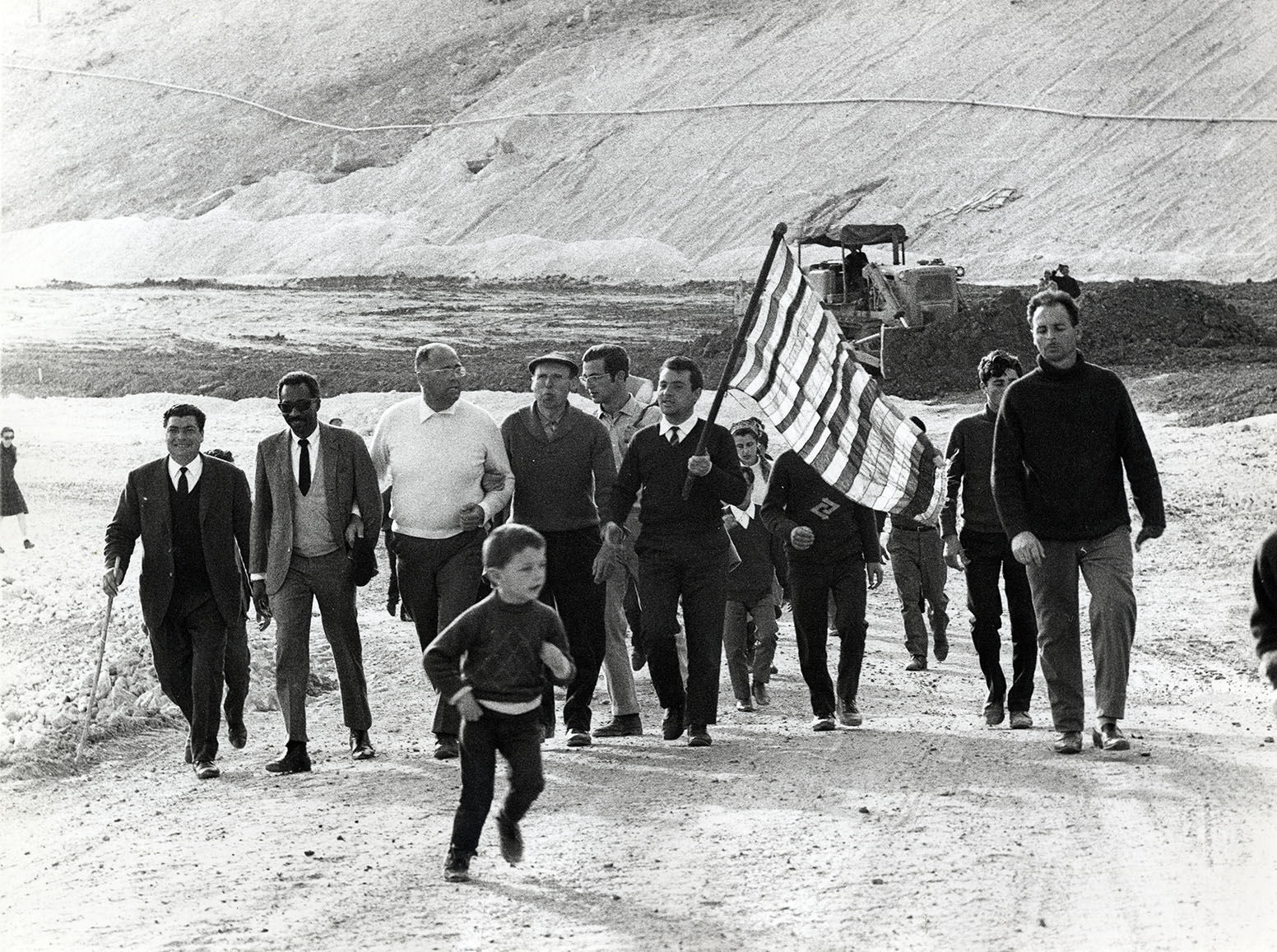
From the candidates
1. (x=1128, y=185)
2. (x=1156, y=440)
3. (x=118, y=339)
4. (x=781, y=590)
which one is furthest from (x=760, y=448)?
(x=1128, y=185)

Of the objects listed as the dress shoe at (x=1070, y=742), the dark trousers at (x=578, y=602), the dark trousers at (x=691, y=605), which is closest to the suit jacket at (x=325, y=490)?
the dark trousers at (x=578, y=602)

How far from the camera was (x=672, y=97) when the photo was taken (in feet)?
211

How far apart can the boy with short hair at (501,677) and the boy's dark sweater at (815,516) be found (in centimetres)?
289

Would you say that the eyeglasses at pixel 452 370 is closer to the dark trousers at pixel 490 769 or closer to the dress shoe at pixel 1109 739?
the dark trousers at pixel 490 769

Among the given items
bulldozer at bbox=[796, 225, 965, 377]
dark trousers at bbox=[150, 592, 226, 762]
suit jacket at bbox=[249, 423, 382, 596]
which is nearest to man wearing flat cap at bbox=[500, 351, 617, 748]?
suit jacket at bbox=[249, 423, 382, 596]

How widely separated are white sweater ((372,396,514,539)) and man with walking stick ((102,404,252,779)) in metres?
0.82

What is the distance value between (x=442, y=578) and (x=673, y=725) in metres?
1.34

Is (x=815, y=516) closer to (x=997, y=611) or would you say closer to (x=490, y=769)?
(x=997, y=611)

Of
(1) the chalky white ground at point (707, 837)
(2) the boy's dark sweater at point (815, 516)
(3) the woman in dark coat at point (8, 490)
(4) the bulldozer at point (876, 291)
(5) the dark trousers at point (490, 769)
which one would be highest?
(4) the bulldozer at point (876, 291)

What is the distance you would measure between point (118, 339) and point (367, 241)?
18.9 meters

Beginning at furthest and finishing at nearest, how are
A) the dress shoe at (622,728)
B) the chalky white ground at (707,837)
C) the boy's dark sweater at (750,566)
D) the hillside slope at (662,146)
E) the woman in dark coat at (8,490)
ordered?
the hillside slope at (662,146)
the woman in dark coat at (8,490)
the boy's dark sweater at (750,566)
the dress shoe at (622,728)
the chalky white ground at (707,837)

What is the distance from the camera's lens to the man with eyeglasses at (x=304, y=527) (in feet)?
26.2

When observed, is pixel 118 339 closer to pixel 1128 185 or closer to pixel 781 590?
pixel 1128 185

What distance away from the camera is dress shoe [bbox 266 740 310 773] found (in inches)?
311
